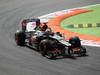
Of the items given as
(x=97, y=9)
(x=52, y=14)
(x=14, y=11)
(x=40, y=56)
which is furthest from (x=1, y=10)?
(x=40, y=56)

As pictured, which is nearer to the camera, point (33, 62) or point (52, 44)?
point (33, 62)

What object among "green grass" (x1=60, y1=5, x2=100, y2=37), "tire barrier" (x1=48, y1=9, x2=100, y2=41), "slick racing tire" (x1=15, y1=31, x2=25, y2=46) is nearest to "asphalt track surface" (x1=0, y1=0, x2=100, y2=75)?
"slick racing tire" (x1=15, y1=31, x2=25, y2=46)

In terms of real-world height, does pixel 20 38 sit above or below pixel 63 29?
below

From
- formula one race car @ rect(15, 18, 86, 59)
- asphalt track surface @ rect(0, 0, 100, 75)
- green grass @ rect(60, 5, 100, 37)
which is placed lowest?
asphalt track surface @ rect(0, 0, 100, 75)

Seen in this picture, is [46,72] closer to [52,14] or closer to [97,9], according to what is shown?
[52,14]

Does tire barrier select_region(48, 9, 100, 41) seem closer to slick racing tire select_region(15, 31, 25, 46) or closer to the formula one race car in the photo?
slick racing tire select_region(15, 31, 25, 46)

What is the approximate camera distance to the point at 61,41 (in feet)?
54.6

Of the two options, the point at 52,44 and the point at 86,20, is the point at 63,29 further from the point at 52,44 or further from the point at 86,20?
the point at 52,44

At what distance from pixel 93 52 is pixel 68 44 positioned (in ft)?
5.64

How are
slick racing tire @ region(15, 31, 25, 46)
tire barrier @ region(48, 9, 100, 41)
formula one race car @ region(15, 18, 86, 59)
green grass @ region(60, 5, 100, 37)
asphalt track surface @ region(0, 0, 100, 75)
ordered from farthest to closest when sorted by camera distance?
green grass @ region(60, 5, 100, 37)
tire barrier @ region(48, 9, 100, 41)
slick racing tire @ region(15, 31, 25, 46)
formula one race car @ region(15, 18, 86, 59)
asphalt track surface @ region(0, 0, 100, 75)

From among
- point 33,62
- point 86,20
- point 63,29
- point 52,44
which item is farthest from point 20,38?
point 86,20

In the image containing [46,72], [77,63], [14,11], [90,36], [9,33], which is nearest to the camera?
[46,72]

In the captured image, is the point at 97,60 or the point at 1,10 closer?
the point at 97,60

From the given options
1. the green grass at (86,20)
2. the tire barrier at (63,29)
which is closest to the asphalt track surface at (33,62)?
the tire barrier at (63,29)
